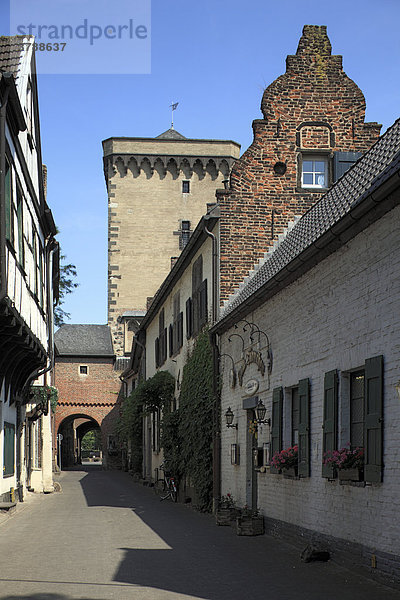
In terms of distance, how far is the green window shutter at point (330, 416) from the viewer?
11.5 meters

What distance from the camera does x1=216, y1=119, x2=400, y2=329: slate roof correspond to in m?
11.7

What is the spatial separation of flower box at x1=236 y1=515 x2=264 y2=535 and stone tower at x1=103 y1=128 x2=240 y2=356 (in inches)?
1570

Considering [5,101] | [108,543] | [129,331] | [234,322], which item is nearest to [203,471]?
[234,322]

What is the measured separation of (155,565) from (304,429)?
3.17 metres

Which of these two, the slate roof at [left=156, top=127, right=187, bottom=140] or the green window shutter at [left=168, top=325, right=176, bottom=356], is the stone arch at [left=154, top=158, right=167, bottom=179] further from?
the green window shutter at [left=168, top=325, right=176, bottom=356]

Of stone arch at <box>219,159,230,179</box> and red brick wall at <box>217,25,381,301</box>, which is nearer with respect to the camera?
red brick wall at <box>217,25,381,301</box>

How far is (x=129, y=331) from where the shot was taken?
5634 centimetres

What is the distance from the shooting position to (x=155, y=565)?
36.2 ft

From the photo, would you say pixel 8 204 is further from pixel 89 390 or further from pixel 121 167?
pixel 89 390

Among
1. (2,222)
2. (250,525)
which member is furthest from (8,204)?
(250,525)

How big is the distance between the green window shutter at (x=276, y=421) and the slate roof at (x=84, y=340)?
4217 cm

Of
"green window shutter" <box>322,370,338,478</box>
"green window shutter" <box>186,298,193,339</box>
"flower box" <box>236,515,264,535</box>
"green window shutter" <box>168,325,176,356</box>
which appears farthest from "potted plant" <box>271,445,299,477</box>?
"green window shutter" <box>168,325,176,356</box>

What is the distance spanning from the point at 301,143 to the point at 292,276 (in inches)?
323

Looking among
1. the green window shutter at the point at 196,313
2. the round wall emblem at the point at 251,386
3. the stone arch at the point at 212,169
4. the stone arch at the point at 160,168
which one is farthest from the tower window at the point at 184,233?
the round wall emblem at the point at 251,386
